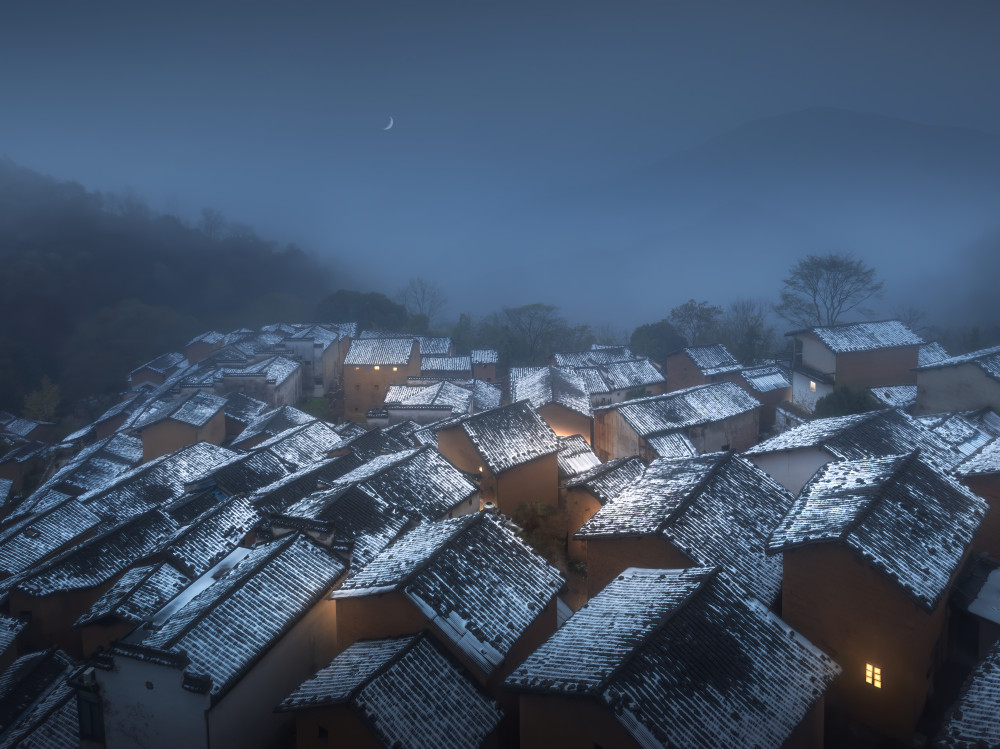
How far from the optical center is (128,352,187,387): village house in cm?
5147

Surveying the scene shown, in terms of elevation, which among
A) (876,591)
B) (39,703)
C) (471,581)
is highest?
(876,591)

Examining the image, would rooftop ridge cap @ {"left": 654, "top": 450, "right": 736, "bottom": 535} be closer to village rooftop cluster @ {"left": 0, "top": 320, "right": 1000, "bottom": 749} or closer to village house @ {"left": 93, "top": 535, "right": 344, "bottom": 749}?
village rooftop cluster @ {"left": 0, "top": 320, "right": 1000, "bottom": 749}

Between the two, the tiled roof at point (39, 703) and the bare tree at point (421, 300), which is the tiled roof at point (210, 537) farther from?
the bare tree at point (421, 300)

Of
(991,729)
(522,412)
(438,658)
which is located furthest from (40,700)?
(991,729)

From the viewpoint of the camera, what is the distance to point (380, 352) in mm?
41906

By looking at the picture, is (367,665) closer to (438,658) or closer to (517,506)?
(438,658)

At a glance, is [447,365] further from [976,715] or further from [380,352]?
[976,715]

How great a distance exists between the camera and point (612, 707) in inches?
356

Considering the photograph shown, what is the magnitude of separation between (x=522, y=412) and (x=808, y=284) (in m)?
29.4

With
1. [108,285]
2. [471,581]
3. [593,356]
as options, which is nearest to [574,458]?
[471,581]

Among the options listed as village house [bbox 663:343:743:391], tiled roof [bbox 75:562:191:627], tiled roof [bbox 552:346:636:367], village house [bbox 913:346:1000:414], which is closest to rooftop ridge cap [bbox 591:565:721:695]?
tiled roof [bbox 75:562:191:627]

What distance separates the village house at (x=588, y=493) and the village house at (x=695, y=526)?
106 inches

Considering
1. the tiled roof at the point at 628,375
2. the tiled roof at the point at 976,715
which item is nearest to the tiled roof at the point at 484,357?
the tiled roof at the point at 628,375

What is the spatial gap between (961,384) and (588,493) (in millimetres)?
15816
